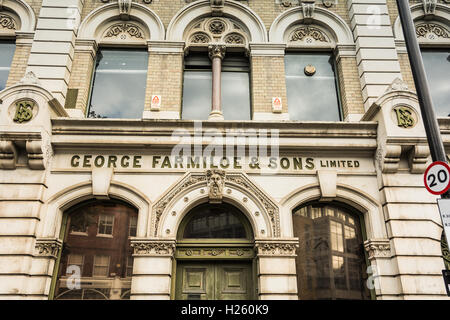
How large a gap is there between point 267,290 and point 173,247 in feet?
7.05

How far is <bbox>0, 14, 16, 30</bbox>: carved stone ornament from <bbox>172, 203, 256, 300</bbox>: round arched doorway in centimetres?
740

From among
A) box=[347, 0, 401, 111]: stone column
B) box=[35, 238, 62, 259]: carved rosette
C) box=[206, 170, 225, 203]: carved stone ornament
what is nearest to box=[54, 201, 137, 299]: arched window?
box=[35, 238, 62, 259]: carved rosette

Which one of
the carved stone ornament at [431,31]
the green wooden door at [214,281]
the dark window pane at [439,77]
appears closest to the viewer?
the green wooden door at [214,281]

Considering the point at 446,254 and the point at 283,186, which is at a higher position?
the point at 283,186

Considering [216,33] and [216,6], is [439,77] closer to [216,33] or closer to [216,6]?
[216,33]

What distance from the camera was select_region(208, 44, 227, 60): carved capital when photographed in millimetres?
9703

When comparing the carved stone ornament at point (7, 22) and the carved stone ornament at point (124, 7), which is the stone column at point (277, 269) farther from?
the carved stone ornament at point (7, 22)

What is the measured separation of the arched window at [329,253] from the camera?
7.60 meters

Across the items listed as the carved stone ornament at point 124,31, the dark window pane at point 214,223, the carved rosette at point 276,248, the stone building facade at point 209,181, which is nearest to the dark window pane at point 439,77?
the stone building facade at point 209,181

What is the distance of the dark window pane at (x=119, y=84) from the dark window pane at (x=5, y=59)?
7.52 feet

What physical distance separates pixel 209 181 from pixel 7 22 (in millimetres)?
7494
